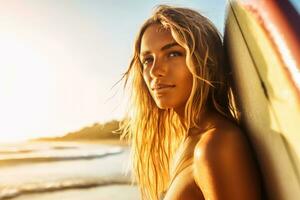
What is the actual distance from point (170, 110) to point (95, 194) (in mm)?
2641

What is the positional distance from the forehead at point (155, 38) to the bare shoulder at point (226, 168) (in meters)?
0.26

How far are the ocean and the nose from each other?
2429 mm

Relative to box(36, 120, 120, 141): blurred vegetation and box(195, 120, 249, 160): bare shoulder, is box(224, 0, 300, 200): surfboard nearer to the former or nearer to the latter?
box(195, 120, 249, 160): bare shoulder

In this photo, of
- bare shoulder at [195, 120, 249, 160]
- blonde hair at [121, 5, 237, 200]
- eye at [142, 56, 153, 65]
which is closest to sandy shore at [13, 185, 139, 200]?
blonde hair at [121, 5, 237, 200]

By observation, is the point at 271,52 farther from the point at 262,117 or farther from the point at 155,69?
the point at 155,69

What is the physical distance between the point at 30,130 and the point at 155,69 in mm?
Result: 3056

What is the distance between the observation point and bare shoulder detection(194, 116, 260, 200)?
2.17 ft

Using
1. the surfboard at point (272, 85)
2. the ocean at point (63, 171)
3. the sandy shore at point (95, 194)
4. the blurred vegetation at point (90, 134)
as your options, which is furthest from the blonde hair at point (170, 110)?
the blurred vegetation at point (90, 134)

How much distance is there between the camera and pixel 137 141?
1.11 metres

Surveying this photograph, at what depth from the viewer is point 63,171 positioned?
424 centimetres

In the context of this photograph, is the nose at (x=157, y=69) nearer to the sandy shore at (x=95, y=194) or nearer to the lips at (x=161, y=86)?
the lips at (x=161, y=86)

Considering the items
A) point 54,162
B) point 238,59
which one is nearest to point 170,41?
point 238,59

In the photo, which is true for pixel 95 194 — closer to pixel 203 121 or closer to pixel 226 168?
pixel 203 121

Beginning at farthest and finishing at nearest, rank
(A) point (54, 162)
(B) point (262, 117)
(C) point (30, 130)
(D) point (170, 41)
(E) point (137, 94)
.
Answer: (A) point (54, 162), (C) point (30, 130), (E) point (137, 94), (D) point (170, 41), (B) point (262, 117)
